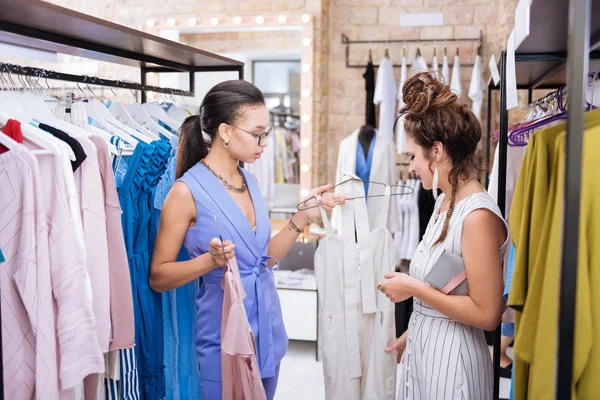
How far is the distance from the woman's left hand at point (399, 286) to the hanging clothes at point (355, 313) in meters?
0.32

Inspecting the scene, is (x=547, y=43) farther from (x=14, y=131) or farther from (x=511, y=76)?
(x=14, y=131)

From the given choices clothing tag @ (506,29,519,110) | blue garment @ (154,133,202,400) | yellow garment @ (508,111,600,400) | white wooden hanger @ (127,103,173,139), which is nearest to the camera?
yellow garment @ (508,111,600,400)

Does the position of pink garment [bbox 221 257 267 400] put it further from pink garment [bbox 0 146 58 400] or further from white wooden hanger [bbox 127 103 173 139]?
white wooden hanger [bbox 127 103 173 139]

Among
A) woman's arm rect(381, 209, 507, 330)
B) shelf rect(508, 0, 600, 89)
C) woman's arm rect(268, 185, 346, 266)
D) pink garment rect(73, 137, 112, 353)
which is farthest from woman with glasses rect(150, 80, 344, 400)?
shelf rect(508, 0, 600, 89)

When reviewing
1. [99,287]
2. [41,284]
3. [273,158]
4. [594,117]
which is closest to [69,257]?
[41,284]

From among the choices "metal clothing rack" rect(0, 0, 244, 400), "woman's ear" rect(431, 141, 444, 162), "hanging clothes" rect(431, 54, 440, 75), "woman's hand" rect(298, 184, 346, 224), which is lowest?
"woman's hand" rect(298, 184, 346, 224)

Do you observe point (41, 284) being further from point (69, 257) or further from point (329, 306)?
point (329, 306)

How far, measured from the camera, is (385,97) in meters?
4.75

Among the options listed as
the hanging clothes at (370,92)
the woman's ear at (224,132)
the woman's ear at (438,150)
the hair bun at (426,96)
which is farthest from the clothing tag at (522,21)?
the hanging clothes at (370,92)

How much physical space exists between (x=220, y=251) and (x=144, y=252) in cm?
35

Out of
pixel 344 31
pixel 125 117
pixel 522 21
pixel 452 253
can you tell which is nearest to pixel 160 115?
pixel 125 117

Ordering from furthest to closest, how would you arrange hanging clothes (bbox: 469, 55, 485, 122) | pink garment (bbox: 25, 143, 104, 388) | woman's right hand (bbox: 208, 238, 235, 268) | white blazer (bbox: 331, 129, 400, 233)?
hanging clothes (bbox: 469, 55, 485, 122), white blazer (bbox: 331, 129, 400, 233), woman's right hand (bbox: 208, 238, 235, 268), pink garment (bbox: 25, 143, 104, 388)

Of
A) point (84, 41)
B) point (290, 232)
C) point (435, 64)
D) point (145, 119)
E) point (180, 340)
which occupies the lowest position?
point (180, 340)

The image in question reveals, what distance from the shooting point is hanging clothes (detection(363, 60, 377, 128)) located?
4812 millimetres
